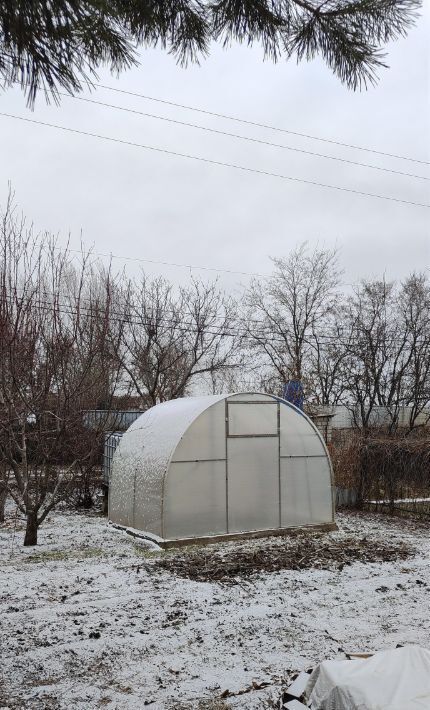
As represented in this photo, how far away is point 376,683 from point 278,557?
19.0 feet

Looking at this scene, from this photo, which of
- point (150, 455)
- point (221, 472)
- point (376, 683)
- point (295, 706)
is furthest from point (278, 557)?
point (376, 683)

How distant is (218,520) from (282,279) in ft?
57.2

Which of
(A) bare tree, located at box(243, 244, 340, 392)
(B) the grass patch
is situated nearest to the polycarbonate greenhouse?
(B) the grass patch

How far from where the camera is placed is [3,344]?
27.3 ft

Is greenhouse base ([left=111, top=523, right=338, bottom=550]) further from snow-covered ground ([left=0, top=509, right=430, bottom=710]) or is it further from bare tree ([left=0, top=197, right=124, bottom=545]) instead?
bare tree ([left=0, top=197, right=124, bottom=545])

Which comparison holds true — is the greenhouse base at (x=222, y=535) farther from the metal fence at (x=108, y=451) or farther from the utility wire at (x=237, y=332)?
the utility wire at (x=237, y=332)

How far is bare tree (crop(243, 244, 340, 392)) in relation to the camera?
83.1 feet

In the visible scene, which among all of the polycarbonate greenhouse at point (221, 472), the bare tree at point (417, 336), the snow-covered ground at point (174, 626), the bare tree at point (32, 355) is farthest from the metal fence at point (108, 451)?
the bare tree at point (417, 336)

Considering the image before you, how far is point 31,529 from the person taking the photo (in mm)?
9297

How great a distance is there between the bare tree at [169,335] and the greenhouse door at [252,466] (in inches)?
388

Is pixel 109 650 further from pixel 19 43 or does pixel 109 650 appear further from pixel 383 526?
pixel 383 526

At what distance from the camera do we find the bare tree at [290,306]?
997 inches

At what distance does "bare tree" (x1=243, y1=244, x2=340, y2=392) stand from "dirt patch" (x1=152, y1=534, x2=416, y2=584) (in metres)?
15.4

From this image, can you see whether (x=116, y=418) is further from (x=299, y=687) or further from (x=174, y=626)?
(x=299, y=687)
